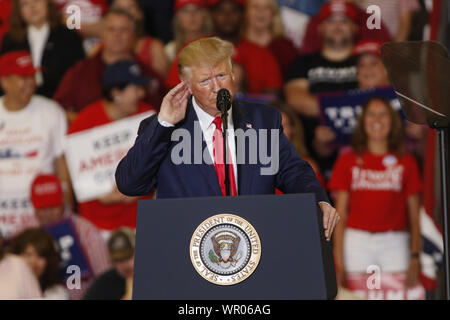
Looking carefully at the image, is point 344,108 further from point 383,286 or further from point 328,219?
point 328,219

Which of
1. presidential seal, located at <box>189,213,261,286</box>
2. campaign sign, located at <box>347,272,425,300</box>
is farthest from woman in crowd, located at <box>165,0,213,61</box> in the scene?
presidential seal, located at <box>189,213,261,286</box>

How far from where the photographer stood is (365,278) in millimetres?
4695

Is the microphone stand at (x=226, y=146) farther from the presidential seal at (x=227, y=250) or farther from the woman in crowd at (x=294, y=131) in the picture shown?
the woman in crowd at (x=294, y=131)

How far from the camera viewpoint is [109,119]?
5043 mm

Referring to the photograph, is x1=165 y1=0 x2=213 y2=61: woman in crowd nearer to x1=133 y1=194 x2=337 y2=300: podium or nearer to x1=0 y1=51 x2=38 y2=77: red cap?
x1=0 y1=51 x2=38 y2=77: red cap

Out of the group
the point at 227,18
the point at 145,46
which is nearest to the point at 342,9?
the point at 227,18

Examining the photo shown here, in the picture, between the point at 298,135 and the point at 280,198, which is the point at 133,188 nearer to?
the point at 280,198

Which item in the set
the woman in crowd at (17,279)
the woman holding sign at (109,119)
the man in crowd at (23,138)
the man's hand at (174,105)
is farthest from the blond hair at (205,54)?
the man in crowd at (23,138)

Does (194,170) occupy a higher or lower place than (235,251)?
higher

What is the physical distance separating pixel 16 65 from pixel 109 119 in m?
0.74

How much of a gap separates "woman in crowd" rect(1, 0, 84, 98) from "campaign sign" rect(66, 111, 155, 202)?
425mm

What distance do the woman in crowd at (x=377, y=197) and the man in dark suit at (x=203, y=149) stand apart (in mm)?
2439

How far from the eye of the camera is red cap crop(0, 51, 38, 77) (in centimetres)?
511
